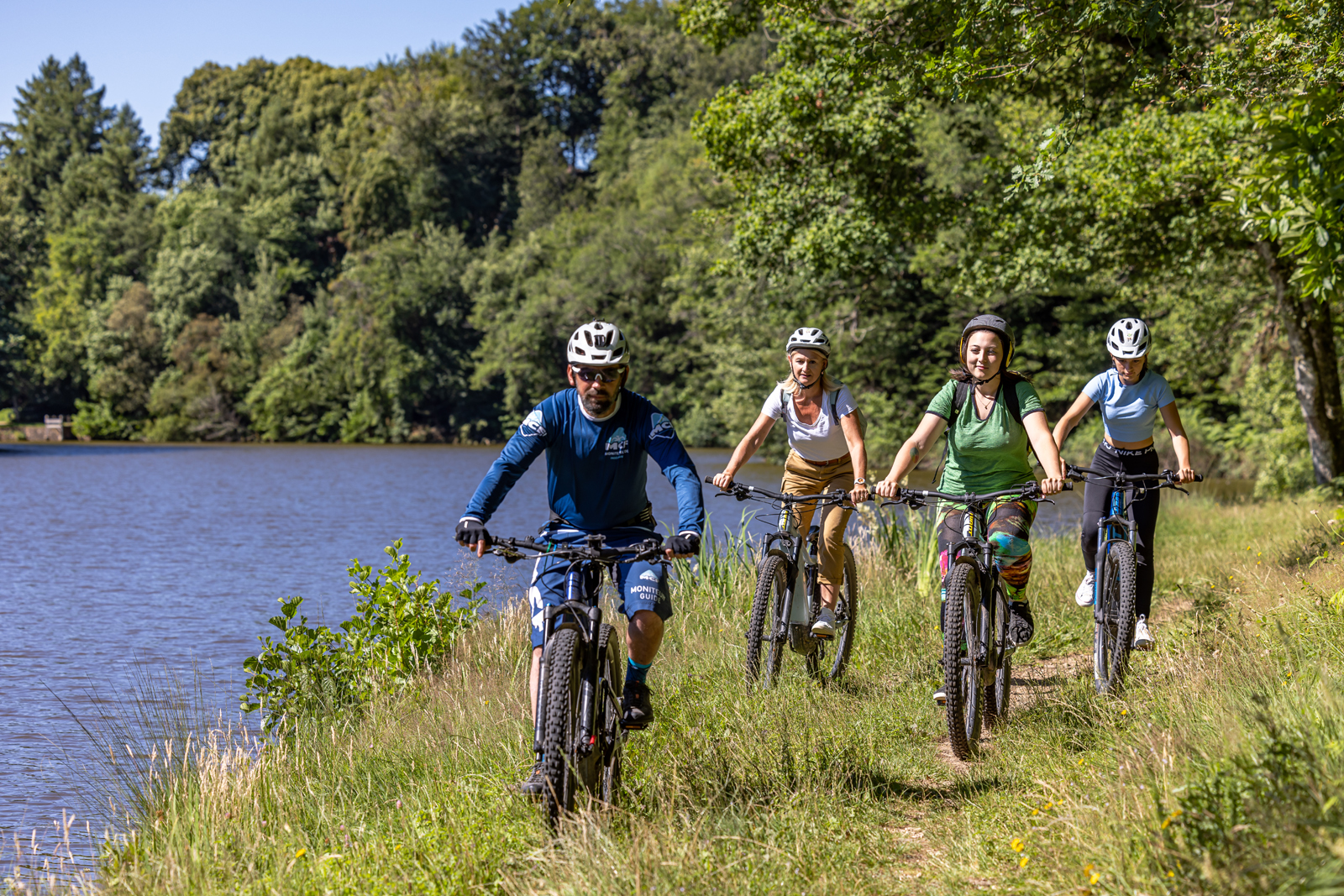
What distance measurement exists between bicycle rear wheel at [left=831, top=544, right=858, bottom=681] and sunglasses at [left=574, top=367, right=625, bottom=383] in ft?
9.94

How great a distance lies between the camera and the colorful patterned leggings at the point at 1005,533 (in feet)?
20.5

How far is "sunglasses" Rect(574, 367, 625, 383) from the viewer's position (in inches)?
192

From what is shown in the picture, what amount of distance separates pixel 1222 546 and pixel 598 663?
9930mm

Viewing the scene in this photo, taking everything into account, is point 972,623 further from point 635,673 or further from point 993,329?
point 635,673

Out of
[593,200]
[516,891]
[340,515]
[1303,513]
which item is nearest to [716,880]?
[516,891]

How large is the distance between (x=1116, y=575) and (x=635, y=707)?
135 inches

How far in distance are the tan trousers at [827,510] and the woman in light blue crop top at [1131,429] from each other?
4.23ft

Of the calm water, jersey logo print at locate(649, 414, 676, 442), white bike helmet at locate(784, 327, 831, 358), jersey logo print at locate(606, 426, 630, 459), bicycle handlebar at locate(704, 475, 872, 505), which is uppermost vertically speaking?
white bike helmet at locate(784, 327, 831, 358)

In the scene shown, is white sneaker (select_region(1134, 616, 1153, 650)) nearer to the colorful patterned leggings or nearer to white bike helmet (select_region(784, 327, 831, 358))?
the colorful patterned leggings

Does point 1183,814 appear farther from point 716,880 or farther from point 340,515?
point 340,515

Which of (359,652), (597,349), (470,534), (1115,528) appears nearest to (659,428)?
(597,349)

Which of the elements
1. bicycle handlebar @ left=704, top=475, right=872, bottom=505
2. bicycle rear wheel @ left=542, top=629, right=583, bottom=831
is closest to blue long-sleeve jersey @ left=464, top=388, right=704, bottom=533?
bicycle rear wheel @ left=542, top=629, right=583, bottom=831

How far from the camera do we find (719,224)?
21.1 m

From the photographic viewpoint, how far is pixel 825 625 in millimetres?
7262
